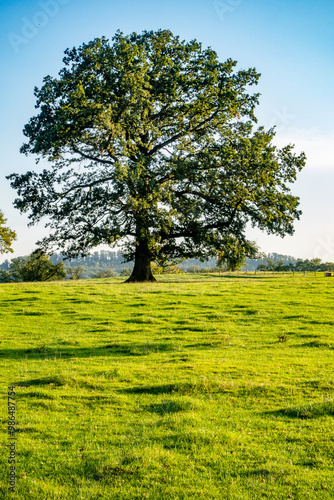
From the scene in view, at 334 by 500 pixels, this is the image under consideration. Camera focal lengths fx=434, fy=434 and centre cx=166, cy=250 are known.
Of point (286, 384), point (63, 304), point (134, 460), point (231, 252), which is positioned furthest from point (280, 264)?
point (134, 460)

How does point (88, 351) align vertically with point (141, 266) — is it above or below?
below

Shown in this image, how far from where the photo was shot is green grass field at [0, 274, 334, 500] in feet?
23.9

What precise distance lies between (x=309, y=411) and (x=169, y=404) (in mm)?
3322

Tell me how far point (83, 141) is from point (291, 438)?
3110 cm

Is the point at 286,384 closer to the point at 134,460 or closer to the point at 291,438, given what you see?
the point at 291,438

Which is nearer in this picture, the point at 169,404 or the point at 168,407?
the point at 168,407

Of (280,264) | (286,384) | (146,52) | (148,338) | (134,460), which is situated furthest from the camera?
(280,264)

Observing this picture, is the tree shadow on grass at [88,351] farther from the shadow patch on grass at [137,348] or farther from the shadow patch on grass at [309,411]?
the shadow patch on grass at [309,411]

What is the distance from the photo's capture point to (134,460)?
784cm

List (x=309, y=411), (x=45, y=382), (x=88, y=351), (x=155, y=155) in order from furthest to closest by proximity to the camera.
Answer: (x=155, y=155) < (x=88, y=351) < (x=45, y=382) < (x=309, y=411)

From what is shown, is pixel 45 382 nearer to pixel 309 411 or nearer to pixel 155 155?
pixel 309 411

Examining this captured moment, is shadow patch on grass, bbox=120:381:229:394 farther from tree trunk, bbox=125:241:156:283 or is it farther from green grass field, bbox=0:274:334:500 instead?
tree trunk, bbox=125:241:156:283

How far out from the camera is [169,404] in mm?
10742

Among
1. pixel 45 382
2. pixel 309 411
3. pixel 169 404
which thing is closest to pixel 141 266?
pixel 45 382
